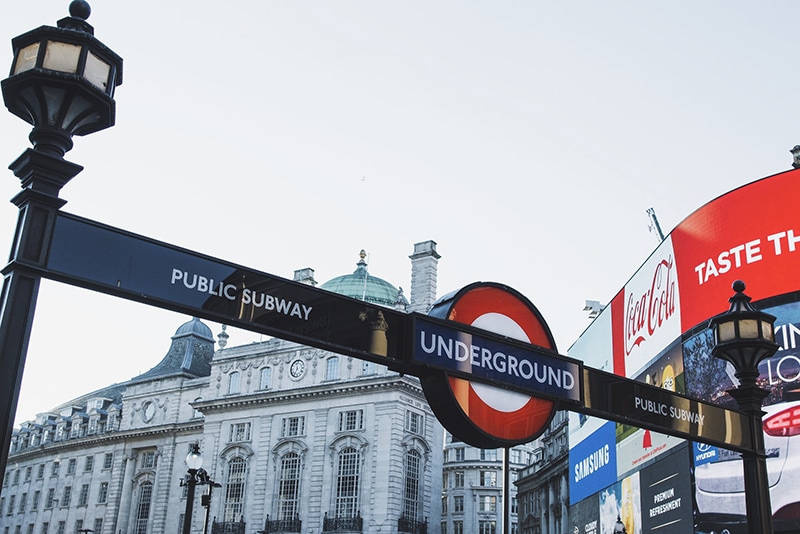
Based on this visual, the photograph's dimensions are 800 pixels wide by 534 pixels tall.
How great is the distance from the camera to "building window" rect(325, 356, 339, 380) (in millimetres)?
63312

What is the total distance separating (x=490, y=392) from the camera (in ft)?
18.6

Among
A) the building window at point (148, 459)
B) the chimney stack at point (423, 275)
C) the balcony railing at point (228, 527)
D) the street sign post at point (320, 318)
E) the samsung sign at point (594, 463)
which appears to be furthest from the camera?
the building window at point (148, 459)

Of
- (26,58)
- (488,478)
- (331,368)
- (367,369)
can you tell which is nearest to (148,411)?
(331,368)

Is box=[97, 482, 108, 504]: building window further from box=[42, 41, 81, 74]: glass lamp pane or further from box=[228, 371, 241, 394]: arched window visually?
box=[42, 41, 81, 74]: glass lamp pane

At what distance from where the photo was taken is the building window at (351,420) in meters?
61.1

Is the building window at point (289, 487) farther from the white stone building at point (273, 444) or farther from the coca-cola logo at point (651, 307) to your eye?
the coca-cola logo at point (651, 307)

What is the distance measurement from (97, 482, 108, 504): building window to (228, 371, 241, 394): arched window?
19.6 meters

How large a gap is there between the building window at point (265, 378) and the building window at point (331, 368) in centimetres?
542

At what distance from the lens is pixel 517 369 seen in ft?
19.6

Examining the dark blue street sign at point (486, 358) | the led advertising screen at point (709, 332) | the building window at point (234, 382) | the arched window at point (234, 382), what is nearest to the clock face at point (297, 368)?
the building window at point (234, 382)

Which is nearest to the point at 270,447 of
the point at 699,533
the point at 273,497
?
the point at 273,497

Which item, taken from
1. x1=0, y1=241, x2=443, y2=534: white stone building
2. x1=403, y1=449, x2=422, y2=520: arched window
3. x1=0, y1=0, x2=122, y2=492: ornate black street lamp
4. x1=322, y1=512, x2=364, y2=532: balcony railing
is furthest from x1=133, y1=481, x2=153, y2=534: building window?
A: x1=0, y1=0, x2=122, y2=492: ornate black street lamp

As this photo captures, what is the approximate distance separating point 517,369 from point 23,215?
10.8 feet

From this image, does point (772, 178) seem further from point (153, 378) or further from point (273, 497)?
point (153, 378)
